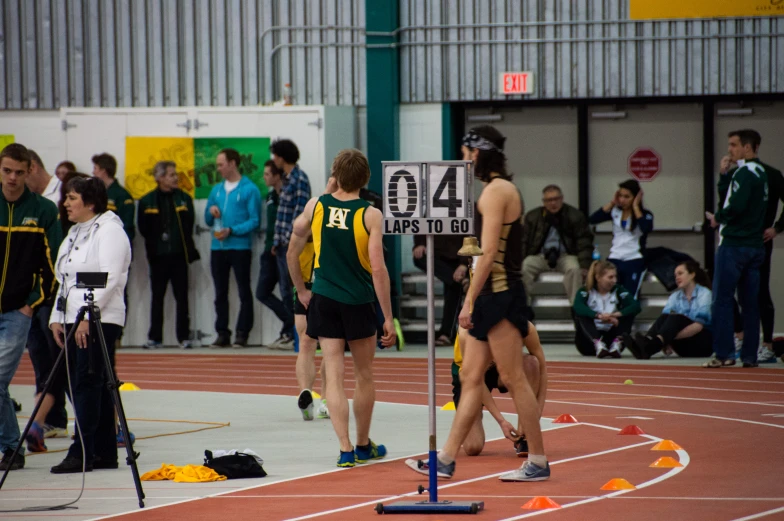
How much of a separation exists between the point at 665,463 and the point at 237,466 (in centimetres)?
261

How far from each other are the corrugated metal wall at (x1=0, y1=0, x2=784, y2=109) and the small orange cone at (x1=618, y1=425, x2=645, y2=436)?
9.45 meters

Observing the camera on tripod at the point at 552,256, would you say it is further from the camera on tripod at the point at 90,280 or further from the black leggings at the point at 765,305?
the camera on tripod at the point at 90,280

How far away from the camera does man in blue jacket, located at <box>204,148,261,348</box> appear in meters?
17.0

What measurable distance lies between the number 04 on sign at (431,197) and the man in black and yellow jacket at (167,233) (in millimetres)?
10984

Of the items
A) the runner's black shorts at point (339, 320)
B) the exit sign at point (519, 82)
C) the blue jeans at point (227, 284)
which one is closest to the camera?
the runner's black shorts at point (339, 320)

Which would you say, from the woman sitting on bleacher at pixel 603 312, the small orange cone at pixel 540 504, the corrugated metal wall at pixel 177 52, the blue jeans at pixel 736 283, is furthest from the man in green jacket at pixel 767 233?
the small orange cone at pixel 540 504

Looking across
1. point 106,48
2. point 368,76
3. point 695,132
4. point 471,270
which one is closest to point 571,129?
point 695,132

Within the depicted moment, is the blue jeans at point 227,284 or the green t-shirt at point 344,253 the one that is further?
the blue jeans at point 227,284

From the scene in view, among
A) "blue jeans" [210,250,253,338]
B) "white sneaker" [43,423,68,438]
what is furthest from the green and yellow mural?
"white sneaker" [43,423,68,438]

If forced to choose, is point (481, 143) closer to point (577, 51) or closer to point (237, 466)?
point (237, 466)

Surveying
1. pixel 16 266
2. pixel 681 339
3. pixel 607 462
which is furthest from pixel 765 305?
pixel 16 266

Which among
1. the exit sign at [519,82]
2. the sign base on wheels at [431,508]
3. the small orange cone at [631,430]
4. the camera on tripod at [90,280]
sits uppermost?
the exit sign at [519,82]

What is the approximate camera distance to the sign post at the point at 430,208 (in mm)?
6375

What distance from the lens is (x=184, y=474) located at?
7.74m
